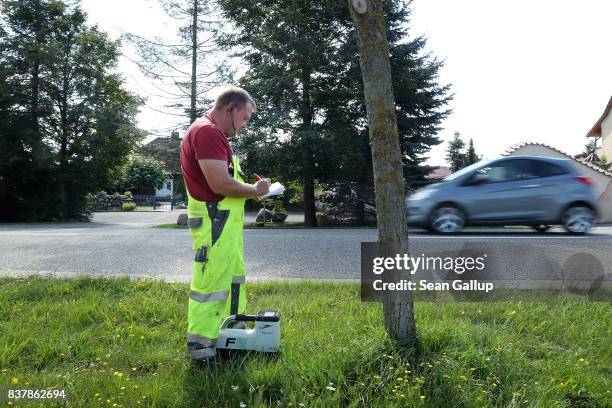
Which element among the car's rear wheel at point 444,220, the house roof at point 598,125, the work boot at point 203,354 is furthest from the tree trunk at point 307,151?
the house roof at point 598,125

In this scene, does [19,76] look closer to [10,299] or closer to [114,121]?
[114,121]

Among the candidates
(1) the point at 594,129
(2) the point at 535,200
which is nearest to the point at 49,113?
(2) the point at 535,200

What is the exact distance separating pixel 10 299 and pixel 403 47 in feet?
54.6

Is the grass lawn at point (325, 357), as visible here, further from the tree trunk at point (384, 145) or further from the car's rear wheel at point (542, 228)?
the car's rear wheel at point (542, 228)

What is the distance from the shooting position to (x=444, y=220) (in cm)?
564

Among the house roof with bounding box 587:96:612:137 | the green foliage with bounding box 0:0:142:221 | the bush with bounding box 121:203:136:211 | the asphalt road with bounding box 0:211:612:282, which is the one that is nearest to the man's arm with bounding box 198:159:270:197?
the asphalt road with bounding box 0:211:612:282

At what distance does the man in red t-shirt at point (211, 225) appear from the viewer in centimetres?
242

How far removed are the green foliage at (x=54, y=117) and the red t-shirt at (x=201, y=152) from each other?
70.4 feet

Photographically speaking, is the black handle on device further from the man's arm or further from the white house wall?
the white house wall

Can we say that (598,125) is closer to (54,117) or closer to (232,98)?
(232,98)

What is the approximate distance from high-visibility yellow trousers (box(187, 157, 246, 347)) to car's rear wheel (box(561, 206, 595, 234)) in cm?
566

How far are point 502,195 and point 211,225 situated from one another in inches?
181

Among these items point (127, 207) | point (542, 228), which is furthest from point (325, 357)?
point (127, 207)

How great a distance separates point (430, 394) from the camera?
7.07 feet
